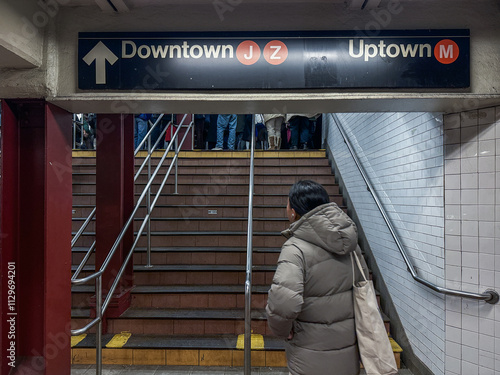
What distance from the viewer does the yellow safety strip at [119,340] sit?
9.48 ft

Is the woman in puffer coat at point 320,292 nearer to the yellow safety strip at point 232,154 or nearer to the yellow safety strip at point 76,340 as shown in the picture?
the yellow safety strip at point 76,340

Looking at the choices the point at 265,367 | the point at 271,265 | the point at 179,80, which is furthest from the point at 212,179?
the point at 179,80

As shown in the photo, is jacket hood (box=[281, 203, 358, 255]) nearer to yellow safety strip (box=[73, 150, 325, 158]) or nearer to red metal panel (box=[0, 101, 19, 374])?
red metal panel (box=[0, 101, 19, 374])

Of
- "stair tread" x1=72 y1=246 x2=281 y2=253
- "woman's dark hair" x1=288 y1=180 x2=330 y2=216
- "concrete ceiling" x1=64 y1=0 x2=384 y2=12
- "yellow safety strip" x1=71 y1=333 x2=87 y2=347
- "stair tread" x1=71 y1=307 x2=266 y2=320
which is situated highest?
"concrete ceiling" x1=64 y1=0 x2=384 y2=12

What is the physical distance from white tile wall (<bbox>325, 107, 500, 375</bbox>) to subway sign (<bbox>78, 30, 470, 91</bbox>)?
1.88 feet

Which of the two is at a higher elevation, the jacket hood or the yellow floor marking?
the yellow floor marking

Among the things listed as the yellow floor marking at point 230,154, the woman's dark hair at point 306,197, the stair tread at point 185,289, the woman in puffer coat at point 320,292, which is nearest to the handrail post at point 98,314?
the stair tread at point 185,289

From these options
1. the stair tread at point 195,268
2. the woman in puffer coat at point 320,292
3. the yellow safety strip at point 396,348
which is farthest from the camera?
the stair tread at point 195,268

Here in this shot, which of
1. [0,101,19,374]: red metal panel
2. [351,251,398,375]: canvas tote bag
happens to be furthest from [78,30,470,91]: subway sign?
[351,251,398,375]: canvas tote bag

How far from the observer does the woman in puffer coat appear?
1.48m

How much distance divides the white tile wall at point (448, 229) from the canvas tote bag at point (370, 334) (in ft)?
3.12

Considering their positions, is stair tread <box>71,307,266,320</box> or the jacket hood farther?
stair tread <box>71,307,266,320</box>

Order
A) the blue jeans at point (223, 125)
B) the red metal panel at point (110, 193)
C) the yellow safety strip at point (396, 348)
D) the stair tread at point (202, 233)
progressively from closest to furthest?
the yellow safety strip at point (396, 348) → the red metal panel at point (110, 193) → the stair tread at point (202, 233) → the blue jeans at point (223, 125)

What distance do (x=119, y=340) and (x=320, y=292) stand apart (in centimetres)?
222
